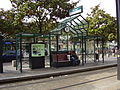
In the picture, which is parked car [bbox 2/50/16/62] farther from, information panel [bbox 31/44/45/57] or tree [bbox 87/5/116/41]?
tree [bbox 87/5/116/41]

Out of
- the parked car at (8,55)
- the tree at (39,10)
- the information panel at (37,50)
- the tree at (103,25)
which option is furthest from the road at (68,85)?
the tree at (103,25)

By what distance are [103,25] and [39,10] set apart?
45.1 feet

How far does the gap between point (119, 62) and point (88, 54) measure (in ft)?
25.1

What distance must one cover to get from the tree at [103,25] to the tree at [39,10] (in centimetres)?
863

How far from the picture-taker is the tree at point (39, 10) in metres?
17.4

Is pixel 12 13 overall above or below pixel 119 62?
above

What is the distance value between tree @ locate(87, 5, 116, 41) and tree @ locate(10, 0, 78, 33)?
28.3 ft

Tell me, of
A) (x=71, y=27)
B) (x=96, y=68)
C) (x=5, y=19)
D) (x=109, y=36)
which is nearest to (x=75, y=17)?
(x=71, y=27)

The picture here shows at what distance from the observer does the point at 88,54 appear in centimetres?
1449

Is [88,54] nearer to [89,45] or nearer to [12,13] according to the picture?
[89,45]

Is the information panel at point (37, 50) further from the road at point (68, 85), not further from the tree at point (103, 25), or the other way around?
the tree at point (103, 25)

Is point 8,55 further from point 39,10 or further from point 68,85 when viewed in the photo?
point 68,85

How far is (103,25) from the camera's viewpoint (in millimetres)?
26438

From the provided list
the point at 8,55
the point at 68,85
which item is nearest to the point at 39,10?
the point at 8,55
